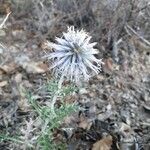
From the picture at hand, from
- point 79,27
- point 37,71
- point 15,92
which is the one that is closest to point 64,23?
point 79,27

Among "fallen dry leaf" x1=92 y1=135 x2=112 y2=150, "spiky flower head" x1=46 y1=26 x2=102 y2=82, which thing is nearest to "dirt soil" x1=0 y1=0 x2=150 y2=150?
"fallen dry leaf" x1=92 y1=135 x2=112 y2=150

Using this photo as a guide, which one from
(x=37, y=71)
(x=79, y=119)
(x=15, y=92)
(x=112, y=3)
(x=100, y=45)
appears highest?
(x=112, y=3)

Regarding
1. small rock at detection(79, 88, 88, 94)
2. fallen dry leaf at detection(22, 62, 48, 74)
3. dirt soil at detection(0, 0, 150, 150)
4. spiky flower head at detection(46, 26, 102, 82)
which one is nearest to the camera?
spiky flower head at detection(46, 26, 102, 82)

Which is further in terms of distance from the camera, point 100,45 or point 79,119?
point 100,45

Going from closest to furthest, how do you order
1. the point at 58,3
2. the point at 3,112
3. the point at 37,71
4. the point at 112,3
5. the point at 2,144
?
the point at 2,144 < the point at 3,112 < the point at 37,71 < the point at 112,3 < the point at 58,3

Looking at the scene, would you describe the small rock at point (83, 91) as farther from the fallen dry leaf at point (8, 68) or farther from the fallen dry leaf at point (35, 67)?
the fallen dry leaf at point (8, 68)

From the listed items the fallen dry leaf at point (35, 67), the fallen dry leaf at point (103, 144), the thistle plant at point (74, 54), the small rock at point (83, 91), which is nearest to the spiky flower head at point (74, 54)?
the thistle plant at point (74, 54)

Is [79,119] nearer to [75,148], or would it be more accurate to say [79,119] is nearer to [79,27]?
[75,148]

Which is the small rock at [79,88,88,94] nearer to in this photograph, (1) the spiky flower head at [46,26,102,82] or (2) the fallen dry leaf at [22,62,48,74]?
(2) the fallen dry leaf at [22,62,48,74]

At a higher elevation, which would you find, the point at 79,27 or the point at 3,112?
the point at 79,27

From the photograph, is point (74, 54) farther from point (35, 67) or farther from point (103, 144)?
point (35, 67)

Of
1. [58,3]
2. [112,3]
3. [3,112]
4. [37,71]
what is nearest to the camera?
[3,112]
